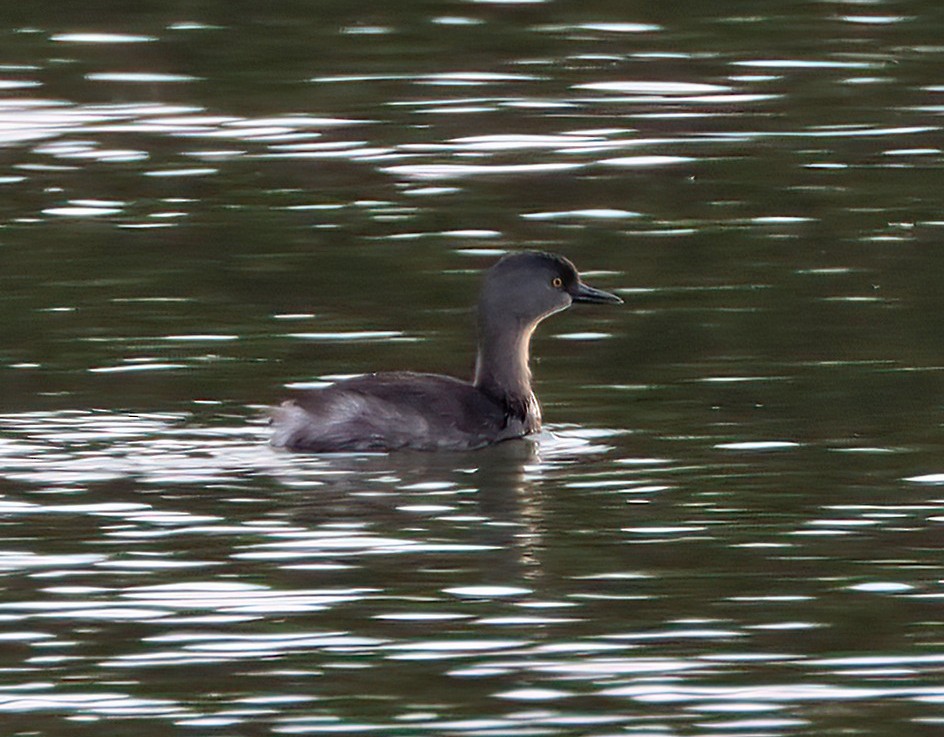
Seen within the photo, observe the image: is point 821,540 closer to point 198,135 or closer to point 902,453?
point 902,453

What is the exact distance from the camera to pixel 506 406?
14547mm

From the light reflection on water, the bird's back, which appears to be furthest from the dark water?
the bird's back

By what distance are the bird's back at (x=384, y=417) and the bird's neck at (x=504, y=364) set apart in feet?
1.17

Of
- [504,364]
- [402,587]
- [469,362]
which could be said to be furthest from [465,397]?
[402,587]

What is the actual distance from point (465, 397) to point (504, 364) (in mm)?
584

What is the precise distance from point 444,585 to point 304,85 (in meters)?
12.8

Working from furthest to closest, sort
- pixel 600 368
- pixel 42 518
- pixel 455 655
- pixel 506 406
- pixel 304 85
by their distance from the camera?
pixel 304 85
pixel 600 368
pixel 506 406
pixel 42 518
pixel 455 655

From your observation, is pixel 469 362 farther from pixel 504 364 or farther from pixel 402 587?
pixel 402 587

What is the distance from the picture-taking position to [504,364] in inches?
585

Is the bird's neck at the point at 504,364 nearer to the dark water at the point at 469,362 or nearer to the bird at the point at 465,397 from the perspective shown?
the bird at the point at 465,397

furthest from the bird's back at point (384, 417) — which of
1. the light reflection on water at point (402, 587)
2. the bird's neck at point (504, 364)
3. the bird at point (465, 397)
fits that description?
the bird's neck at point (504, 364)

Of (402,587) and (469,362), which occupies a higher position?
(402,587)

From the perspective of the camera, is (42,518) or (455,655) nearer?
(455,655)

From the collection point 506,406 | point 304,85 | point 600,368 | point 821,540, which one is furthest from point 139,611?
point 304,85
